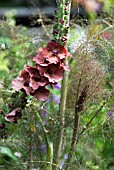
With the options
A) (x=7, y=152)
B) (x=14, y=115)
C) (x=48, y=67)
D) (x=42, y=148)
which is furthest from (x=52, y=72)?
(x=7, y=152)

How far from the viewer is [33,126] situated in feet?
4.60

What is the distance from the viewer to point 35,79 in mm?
1244

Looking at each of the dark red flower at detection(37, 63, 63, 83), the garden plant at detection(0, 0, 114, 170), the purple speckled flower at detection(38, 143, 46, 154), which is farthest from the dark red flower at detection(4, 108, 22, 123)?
the purple speckled flower at detection(38, 143, 46, 154)

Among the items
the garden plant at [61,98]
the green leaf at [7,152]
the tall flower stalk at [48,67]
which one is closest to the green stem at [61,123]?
the garden plant at [61,98]

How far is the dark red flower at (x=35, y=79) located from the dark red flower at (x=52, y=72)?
1 centimetres

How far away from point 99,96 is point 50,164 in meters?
0.22

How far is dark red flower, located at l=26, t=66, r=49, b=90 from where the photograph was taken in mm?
1230

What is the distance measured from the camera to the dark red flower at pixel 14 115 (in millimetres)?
1275

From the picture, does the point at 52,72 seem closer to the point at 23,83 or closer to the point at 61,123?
the point at 23,83

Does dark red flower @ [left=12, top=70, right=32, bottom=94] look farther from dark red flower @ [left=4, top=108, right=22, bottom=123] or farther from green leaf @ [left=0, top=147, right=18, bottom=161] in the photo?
green leaf @ [left=0, top=147, right=18, bottom=161]

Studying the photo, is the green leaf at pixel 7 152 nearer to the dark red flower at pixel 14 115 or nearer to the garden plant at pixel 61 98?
the garden plant at pixel 61 98

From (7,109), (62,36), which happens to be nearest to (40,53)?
(62,36)

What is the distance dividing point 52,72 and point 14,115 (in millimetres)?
145

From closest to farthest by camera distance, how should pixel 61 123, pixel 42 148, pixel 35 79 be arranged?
pixel 35 79, pixel 61 123, pixel 42 148
